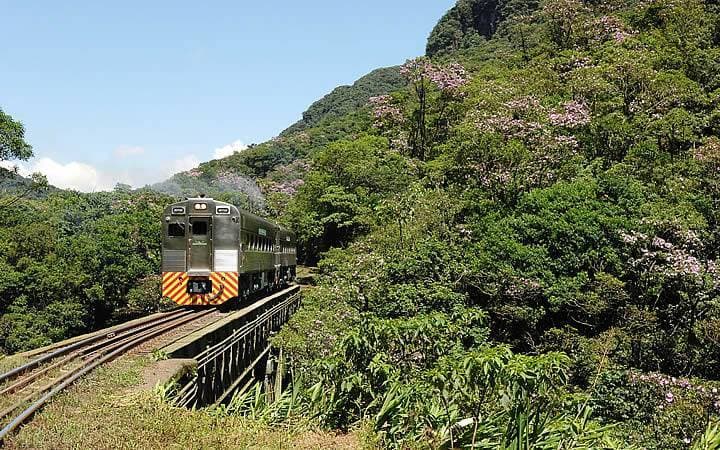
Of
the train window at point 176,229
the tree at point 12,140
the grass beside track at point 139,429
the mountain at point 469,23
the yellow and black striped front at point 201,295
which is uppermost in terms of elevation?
the mountain at point 469,23

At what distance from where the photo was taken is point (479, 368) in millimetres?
5781

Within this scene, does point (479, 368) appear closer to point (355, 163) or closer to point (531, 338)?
point (531, 338)

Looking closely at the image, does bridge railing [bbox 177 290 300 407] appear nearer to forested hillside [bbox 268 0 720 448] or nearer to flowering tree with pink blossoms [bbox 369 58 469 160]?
forested hillside [bbox 268 0 720 448]

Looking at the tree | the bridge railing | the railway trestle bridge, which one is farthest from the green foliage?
the railway trestle bridge

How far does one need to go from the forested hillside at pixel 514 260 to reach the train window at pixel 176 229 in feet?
11.9

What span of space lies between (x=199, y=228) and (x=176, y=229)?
1.77ft

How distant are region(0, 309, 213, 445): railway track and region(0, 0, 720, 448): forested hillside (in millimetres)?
2158

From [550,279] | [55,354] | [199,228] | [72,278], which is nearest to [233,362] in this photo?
[199,228]

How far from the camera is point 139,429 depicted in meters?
6.11

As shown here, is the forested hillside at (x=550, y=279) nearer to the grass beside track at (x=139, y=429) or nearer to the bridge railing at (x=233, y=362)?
the grass beside track at (x=139, y=429)

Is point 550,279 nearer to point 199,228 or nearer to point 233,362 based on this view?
point 233,362

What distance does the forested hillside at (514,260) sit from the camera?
265 inches

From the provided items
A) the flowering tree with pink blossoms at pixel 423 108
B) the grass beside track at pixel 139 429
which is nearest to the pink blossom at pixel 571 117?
the flowering tree with pink blossoms at pixel 423 108

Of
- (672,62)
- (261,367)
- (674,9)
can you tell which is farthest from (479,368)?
(674,9)
